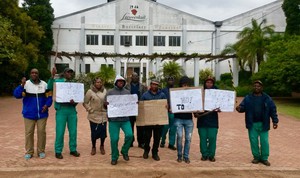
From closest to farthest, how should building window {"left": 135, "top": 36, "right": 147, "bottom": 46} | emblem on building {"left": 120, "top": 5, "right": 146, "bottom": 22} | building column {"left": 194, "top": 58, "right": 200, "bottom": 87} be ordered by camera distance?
building column {"left": 194, "top": 58, "right": 200, "bottom": 87} → emblem on building {"left": 120, "top": 5, "right": 146, "bottom": 22} → building window {"left": 135, "top": 36, "right": 147, "bottom": 46}

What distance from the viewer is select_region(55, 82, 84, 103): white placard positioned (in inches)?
277

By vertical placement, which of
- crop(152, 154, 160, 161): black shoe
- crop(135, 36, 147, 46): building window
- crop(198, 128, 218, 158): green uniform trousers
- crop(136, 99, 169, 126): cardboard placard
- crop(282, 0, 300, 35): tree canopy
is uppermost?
crop(282, 0, 300, 35): tree canopy

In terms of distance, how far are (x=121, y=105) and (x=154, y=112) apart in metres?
0.71

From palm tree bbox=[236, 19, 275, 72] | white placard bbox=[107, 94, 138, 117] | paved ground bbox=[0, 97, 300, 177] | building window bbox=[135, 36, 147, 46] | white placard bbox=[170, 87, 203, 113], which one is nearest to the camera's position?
paved ground bbox=[0, 97, 300, 177]

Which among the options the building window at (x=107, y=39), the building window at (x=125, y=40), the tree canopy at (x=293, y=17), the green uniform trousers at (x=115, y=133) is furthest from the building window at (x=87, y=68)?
the green uniform trousers at (x=115, y=133)

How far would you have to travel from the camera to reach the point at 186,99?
696cm

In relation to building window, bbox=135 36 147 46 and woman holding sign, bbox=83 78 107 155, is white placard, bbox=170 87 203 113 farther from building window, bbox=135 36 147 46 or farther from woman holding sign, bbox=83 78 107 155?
building window, bbox=135 36 147 46

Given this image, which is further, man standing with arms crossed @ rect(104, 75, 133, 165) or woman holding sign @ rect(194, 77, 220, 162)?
woman holding sign @ rect(194, 77, 220, 162)

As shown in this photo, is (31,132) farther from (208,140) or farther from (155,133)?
(208,140)

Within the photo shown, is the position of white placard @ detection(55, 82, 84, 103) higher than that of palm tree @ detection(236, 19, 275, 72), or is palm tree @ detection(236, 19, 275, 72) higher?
palm tree @ detection(236, 19, 275, 72)

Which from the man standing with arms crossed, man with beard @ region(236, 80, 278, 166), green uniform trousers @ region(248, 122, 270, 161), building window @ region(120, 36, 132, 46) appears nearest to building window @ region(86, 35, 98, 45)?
building window @ region(120, 36, 132, 46)

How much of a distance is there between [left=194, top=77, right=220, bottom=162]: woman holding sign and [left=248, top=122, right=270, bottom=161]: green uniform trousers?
2.61 feet

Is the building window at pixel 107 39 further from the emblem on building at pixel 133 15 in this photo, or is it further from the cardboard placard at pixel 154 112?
the cardboard placard at pixel 154 112

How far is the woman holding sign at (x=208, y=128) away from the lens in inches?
280
